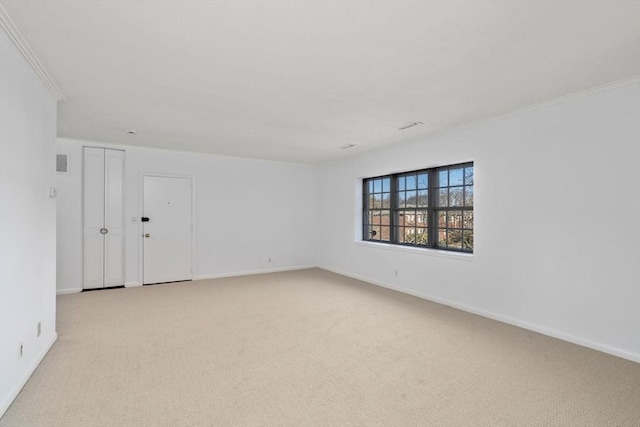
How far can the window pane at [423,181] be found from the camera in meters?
4.95

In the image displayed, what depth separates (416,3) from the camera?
175cm

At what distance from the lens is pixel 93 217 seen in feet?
17.1

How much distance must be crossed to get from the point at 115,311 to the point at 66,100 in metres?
2.62

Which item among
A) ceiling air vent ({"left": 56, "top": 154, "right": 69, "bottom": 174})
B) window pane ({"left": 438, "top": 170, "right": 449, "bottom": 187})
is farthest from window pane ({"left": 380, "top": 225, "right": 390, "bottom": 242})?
ceiling air vent ({"left": 56, "top": 154, "right": 69, "bottom": 174})

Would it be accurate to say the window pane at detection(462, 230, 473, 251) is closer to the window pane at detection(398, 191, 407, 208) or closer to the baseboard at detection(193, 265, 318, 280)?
the window pane at detection(398, 191, 407, 208)

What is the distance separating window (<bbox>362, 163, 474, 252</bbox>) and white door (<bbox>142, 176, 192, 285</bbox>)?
138 inches

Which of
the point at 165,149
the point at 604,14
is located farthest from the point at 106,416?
the point at 165,149

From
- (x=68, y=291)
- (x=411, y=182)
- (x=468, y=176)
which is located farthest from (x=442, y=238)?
(x=68, y=291)

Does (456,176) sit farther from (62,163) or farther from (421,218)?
(62,163)

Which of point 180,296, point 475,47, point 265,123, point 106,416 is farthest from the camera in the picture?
point 180,296

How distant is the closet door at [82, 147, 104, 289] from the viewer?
5148mm

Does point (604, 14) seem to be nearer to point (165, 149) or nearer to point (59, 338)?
point (59, 338)

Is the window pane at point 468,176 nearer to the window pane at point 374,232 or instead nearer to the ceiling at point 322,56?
the ceiling at point 322,56

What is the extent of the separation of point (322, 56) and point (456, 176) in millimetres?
3009
